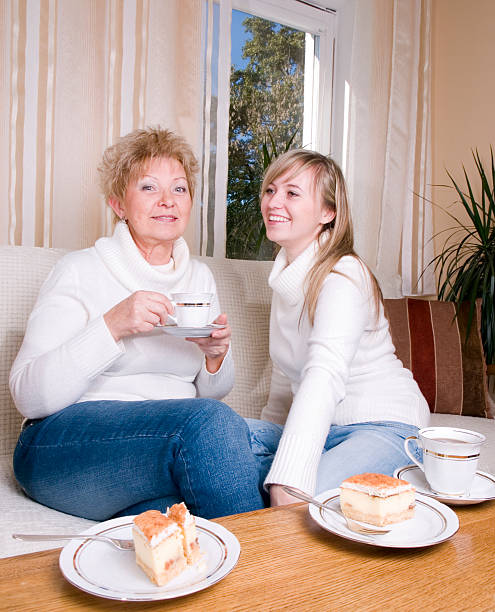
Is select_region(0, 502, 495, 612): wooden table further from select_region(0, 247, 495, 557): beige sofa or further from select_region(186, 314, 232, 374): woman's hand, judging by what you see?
select_region(186, 314, 232, 374): woman's hand

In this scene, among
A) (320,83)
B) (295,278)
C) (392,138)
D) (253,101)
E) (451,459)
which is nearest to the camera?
(451,459)

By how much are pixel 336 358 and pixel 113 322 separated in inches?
18.9

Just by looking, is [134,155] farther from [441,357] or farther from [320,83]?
[320,83]

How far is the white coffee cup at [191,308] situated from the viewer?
1.22m

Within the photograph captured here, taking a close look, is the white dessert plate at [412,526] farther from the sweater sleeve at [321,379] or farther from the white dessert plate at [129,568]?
the sweater sleeve at [321,379]

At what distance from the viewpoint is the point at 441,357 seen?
7.16ft

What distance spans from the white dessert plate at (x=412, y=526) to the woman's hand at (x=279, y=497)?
245 millimetres

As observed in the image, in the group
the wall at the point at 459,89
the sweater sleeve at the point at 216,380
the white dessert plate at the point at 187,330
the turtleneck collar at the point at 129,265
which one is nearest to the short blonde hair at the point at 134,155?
the turtleneck collar at the point at 129,265

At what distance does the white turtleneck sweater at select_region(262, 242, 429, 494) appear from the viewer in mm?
1131

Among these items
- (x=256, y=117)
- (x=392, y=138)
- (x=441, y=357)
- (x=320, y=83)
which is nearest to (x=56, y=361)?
(x=441, y=357)

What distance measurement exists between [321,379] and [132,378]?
0.46 metres

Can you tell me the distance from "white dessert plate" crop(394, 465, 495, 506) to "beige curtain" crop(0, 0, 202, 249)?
1572mm

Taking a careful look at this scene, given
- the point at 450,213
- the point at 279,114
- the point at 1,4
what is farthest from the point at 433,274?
the point at 1,4

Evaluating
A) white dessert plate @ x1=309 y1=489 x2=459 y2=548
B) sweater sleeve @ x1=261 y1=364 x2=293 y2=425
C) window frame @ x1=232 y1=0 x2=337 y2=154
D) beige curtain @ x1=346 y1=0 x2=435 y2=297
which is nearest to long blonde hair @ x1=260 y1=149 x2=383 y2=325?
sweater sleeve @ x1=261 y1=364 x2=293 y2=425
